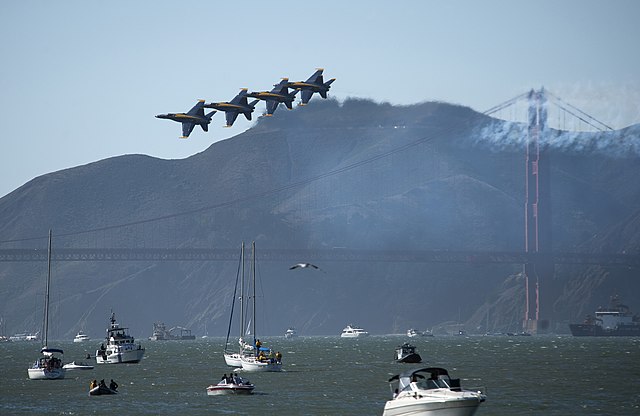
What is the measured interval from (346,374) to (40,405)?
40.9 metres

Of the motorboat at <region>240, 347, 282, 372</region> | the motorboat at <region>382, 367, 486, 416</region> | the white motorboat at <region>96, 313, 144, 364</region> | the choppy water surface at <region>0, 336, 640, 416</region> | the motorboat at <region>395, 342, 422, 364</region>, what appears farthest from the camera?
the white motorboat at <region>96, 313, 144, 364</region>

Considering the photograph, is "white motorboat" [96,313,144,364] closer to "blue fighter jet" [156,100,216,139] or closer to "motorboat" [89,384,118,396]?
"blue fighter jet" [156,100,216,139]

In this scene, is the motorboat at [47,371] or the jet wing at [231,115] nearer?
the jet wing at [231,115]

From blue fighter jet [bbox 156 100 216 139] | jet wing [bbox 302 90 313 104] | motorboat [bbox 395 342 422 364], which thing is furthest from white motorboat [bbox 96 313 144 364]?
jet wing [bbox 302 90 313 104]

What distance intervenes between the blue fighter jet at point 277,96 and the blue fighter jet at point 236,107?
1154 millimetres

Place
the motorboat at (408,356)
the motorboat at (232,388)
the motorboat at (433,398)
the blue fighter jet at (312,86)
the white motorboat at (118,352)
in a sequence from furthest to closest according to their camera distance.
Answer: the white motorboat at (118,352), the motorboat at (408,356), the blue fighter jet at (312,86), the motorboat at (232,388), the motorboat at (433,398)

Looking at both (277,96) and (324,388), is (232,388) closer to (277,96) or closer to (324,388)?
(324,388)

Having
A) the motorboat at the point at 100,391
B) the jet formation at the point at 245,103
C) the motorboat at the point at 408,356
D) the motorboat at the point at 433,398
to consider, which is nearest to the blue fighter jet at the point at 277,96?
the jet formation at the point at 245,103

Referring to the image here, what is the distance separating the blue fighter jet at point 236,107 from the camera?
119250 mm

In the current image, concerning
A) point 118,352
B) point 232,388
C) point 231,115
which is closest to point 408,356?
point 118,352

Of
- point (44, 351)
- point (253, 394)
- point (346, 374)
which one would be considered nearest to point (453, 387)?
point (253, 394)

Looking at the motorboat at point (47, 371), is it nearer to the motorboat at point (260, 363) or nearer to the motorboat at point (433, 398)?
the motorboat at point (260, 363)

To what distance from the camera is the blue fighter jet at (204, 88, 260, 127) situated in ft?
391

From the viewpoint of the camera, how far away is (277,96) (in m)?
119
